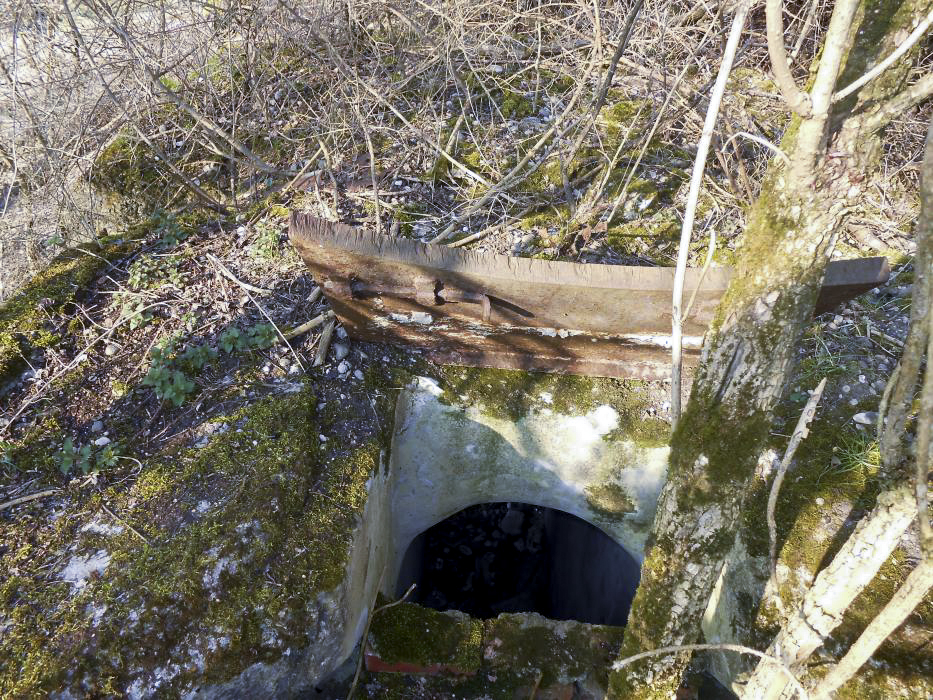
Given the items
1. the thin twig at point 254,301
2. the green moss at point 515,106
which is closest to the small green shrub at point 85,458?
the thin twig at point 254,301

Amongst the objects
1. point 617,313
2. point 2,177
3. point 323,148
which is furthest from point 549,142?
point 2,177

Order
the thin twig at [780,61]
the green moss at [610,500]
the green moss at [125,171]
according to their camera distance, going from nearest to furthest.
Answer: the thin twig at [780,61] → the green moss at [610,500] → the green moss at [125,171]

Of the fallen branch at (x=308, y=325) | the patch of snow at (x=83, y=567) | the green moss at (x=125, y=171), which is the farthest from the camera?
the green moss at (x=125, y=171)

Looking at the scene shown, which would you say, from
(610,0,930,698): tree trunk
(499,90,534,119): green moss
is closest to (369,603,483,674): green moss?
(610,0,930,698): tree trunk

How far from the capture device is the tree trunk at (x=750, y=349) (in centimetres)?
129

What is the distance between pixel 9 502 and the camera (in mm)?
2172

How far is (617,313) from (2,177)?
4379 mm

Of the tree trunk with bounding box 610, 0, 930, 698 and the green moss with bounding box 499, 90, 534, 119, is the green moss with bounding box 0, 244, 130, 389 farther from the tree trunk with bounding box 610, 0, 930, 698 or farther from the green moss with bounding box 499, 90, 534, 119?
the tree trunk with bounding box 610, 0, 930, 698

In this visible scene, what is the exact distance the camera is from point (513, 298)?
7.54 ft

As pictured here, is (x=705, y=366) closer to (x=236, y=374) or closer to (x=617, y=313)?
(x=617, y=313)

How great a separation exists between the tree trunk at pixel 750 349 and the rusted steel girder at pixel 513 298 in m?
0.56

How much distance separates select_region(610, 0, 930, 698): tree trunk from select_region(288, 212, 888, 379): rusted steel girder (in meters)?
0.56

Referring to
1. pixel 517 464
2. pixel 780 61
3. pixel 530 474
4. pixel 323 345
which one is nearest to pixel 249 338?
pixel 323 345

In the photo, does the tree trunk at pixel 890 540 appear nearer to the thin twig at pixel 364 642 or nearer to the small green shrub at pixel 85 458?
the thin twig at pixel 364 642
